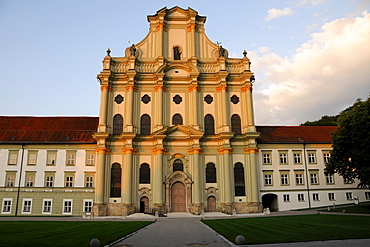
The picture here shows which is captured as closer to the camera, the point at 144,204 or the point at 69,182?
the point at 144,204

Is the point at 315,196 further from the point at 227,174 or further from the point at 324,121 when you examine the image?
the point at 324,121

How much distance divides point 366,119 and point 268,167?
1506cm

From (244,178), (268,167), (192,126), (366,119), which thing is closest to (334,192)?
(268,167)

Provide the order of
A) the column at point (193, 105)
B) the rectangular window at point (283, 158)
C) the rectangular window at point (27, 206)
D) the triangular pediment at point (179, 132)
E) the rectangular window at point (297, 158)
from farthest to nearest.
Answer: the rectangular window at point (297, 158) → the rectangular window at point (283, 158) → the column at point (193, 105) → the triangular pediment at point (179, 132) → the rectangular window at point (27, 206)

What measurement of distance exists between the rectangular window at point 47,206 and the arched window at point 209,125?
21.1 m

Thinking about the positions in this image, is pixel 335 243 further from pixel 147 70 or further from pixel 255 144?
pixel 147 70

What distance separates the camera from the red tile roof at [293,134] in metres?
44.4

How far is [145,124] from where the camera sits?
41.8m

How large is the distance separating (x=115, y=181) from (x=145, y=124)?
8.07 m

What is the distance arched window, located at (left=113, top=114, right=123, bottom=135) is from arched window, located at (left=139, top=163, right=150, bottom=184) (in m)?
5.42

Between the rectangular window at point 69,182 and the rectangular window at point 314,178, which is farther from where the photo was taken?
the rectangular window at point 314,178

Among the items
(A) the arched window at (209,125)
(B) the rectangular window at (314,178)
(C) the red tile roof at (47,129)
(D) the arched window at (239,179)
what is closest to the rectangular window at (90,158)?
(C) the red tile roof at (47,129)

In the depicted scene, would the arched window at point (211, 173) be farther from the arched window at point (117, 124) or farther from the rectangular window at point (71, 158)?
the rectangular window at point (71, 158)

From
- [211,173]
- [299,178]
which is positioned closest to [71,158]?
[211,173]
